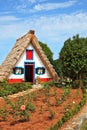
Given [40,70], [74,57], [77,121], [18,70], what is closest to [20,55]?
[18,70]

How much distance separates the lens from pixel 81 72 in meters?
37.9

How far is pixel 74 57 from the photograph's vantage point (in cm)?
3684

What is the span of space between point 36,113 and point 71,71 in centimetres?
1561

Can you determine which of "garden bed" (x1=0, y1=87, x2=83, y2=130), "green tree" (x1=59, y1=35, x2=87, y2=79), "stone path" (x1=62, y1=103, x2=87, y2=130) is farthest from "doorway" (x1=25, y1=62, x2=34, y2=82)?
"stone path" (x1=62, y1=103, x2=87, y2=130)

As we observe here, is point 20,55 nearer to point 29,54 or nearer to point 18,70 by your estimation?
point 29,54

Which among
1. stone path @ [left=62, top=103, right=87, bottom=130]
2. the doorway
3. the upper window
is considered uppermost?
the upper window

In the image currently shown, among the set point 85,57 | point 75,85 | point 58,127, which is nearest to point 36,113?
point 58,127

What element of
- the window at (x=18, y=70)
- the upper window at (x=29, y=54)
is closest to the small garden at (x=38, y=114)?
the window at (x=18, y=70)

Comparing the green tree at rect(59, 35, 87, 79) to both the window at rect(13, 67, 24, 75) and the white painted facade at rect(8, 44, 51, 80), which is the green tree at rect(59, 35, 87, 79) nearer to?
Answer: the white painted facade at rect(8, 44, 51, 80)

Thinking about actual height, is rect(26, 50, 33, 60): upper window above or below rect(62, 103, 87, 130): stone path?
above

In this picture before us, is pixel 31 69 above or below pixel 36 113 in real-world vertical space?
above

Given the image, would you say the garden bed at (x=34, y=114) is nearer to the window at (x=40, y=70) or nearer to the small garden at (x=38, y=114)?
the small garden at (x=38, y=114)

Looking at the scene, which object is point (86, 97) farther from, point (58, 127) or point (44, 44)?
point (44, 44)

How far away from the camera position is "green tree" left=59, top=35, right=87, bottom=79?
36812 mm
